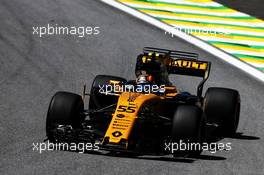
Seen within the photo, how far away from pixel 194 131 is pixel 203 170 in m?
0.66

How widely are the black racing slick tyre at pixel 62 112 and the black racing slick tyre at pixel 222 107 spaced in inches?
93.9

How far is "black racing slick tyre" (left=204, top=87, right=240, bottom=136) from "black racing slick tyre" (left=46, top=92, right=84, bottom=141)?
2384mm

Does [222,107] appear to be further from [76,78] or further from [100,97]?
[76,78]

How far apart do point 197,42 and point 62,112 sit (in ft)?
29.8

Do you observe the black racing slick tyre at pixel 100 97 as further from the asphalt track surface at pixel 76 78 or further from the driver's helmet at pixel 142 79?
Answer: the asphalt track surface at pixel 76 78

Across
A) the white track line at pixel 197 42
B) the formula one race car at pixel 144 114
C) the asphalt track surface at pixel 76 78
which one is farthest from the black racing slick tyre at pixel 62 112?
the white track line at pixel 197 42

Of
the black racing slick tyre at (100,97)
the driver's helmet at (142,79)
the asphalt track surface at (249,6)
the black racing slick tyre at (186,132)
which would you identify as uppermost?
the asphalt track surface at (249,6)

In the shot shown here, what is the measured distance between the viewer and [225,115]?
543 inches

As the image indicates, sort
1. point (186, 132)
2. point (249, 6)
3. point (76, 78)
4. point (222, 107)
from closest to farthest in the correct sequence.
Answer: point (186, 132)
point (222, 107)
point (76, 78)
point (249, 6)

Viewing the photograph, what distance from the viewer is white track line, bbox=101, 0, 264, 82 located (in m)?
19.0

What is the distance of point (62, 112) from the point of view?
41.3 ft

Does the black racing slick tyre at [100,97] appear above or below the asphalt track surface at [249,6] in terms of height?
below

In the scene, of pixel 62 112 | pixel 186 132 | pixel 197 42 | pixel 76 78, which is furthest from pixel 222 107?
pixel 197 42

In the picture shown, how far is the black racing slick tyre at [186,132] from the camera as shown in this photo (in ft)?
39.5
